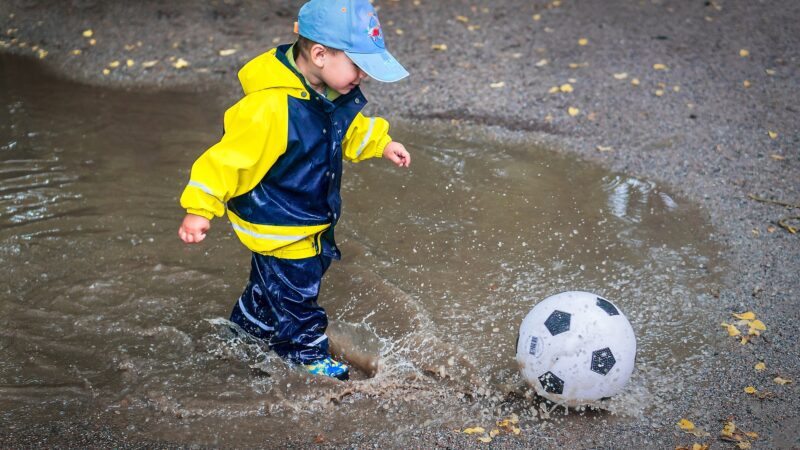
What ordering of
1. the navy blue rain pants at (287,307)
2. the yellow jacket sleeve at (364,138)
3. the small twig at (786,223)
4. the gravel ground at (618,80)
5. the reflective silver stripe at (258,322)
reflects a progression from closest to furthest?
the navy blue rain pants at (287,307) < the yellow jacket sleeve at (364,138) < the reflective silver stripe at (258,322) < the gravel ground at (618,80) < the small twig at (786,223)

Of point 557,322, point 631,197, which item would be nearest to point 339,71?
point 557,322

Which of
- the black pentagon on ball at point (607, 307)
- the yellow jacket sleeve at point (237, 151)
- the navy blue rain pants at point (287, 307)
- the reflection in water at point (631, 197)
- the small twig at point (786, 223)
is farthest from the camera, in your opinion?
the reflection in water at point (631, 197)

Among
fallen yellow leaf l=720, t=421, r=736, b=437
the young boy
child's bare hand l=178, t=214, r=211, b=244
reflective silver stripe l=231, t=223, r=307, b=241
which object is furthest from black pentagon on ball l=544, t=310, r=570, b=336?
child's bare hand l=178, t=214, r=211, b=244

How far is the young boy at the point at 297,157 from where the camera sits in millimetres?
3117

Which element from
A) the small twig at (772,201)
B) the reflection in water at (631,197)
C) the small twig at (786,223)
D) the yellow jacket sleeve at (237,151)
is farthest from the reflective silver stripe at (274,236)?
the small twig at (772,201)

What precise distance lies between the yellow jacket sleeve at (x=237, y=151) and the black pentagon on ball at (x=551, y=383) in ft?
4.74

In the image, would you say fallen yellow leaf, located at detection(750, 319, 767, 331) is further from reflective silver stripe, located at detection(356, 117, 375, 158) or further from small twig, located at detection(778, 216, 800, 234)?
reflective silver stripe, located at detection(356, 117, 375, 158)

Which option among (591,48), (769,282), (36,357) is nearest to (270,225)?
(36,357)

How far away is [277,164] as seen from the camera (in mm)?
3262

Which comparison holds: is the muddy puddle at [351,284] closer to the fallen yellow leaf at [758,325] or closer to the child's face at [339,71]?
the fallen yellow leaf at [758,325]

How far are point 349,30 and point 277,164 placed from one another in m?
0.61

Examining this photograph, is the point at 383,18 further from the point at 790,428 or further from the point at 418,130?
the point at 790,428

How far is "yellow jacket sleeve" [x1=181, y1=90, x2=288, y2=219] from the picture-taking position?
3094mm

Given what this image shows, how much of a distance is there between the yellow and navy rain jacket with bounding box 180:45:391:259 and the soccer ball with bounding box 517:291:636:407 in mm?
1016
